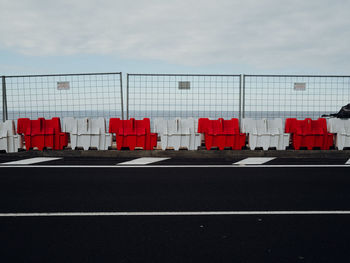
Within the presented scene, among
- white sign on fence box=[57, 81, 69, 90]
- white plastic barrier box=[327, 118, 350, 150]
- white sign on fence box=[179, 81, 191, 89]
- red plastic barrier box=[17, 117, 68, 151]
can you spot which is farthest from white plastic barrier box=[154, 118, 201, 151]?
white plastic barrier box=[327, 118, 350, 150]

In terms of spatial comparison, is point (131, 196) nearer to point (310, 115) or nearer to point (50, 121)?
point (50, 121)

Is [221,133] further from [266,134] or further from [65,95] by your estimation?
[65,95]

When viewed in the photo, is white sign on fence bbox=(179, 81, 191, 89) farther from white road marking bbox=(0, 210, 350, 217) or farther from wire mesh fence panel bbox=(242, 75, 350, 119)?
white road marking bbox=(0, 210, 350, 217)

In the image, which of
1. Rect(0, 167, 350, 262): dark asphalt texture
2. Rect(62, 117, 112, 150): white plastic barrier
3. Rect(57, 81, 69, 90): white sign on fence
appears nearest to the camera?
Rect(0, 167, 350, 262): dark asphalt texture

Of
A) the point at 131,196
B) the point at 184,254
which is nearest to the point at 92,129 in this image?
the point at 131,196

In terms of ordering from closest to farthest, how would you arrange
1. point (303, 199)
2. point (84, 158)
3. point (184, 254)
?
1. point (184, 254)
2. point (303, 199)
3. point (84, 158)

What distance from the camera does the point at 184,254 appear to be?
10.7 feet

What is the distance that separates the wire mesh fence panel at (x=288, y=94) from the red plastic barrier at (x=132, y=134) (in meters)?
3.47

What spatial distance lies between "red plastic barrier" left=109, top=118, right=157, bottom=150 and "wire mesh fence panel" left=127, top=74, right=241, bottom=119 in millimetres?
949

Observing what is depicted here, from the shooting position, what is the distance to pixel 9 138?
998cm

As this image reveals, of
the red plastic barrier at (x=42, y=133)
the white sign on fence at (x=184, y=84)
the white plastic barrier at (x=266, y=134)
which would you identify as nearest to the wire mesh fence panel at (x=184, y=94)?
the white sign on fence at (x=184, y=84)

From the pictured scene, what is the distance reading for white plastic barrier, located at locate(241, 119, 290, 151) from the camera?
10.0 meters

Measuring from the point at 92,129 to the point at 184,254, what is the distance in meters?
7.48

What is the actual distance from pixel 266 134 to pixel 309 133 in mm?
1330
